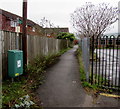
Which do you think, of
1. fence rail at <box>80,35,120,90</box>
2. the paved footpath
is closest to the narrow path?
the paved footpath

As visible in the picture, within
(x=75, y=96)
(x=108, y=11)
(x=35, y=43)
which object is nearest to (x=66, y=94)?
(x=75, y=96)

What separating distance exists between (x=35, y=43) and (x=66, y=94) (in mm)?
4275

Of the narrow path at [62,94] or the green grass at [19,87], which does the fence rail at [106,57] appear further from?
the green grass at [19,87]

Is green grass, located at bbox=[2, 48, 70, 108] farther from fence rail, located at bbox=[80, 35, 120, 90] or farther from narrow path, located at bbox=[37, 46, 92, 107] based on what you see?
fence rail, located at bbox=[80, 35, 120, 90]

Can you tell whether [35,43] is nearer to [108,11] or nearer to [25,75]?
[25,75]

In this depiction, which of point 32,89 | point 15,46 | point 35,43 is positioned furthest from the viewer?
point 35,43

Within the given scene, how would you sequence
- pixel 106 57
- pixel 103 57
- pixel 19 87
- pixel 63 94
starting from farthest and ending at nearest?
pixel 103 57, pixel 106 57, pixel 19 87, pixel 63 94

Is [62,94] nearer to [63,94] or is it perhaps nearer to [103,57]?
[63,94]

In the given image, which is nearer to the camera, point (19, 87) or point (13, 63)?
point (19, 87)

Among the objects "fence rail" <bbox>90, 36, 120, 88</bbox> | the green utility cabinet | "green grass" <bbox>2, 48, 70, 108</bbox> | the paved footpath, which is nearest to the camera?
"green grass" <bbox>2, 48, 70, 108</bbox>

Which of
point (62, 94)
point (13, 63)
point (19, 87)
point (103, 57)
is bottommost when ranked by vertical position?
point (62, 94)

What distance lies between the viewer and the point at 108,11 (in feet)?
41.6

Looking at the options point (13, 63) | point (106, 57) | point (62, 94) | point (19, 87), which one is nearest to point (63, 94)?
point (62, 94)

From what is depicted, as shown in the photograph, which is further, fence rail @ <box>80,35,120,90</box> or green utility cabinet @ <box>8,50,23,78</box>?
green utility cabinet @ <box>8,50,23,78</box>
